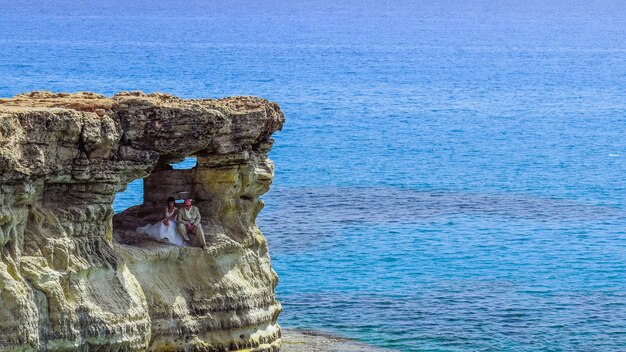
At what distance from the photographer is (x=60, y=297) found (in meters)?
22.2

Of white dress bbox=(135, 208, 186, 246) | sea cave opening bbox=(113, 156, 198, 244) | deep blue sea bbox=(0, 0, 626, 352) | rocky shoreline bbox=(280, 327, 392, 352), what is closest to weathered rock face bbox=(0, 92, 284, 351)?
sea cave opening bbox=(113, 156, 198, 244)

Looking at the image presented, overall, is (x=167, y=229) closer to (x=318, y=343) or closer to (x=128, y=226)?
(x=128, y=226)

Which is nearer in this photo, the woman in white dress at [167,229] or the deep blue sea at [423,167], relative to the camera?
the woman in white dress at [167,229]

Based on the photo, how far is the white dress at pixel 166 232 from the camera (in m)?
26.3

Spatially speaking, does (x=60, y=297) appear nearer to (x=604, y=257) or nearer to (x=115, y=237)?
(x=115, y=237)

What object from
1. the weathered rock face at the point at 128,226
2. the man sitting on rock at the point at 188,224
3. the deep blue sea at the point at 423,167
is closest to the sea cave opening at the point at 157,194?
the weathered rock face at the point at 128,226

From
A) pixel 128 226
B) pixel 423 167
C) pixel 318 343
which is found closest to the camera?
pixel 128 226

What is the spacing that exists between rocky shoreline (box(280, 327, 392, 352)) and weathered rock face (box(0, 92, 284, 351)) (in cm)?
312

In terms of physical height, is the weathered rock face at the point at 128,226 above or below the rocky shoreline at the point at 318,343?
above

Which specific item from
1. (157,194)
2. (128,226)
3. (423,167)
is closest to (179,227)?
(128,226)

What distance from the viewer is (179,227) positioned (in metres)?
26.4

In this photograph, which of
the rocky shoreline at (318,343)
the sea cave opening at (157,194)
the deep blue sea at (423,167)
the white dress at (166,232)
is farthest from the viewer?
the deep blue sea at (423,167)

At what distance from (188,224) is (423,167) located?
137 ft

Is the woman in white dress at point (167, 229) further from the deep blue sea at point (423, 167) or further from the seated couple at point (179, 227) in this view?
the deep blue sea at point (423, 167)
